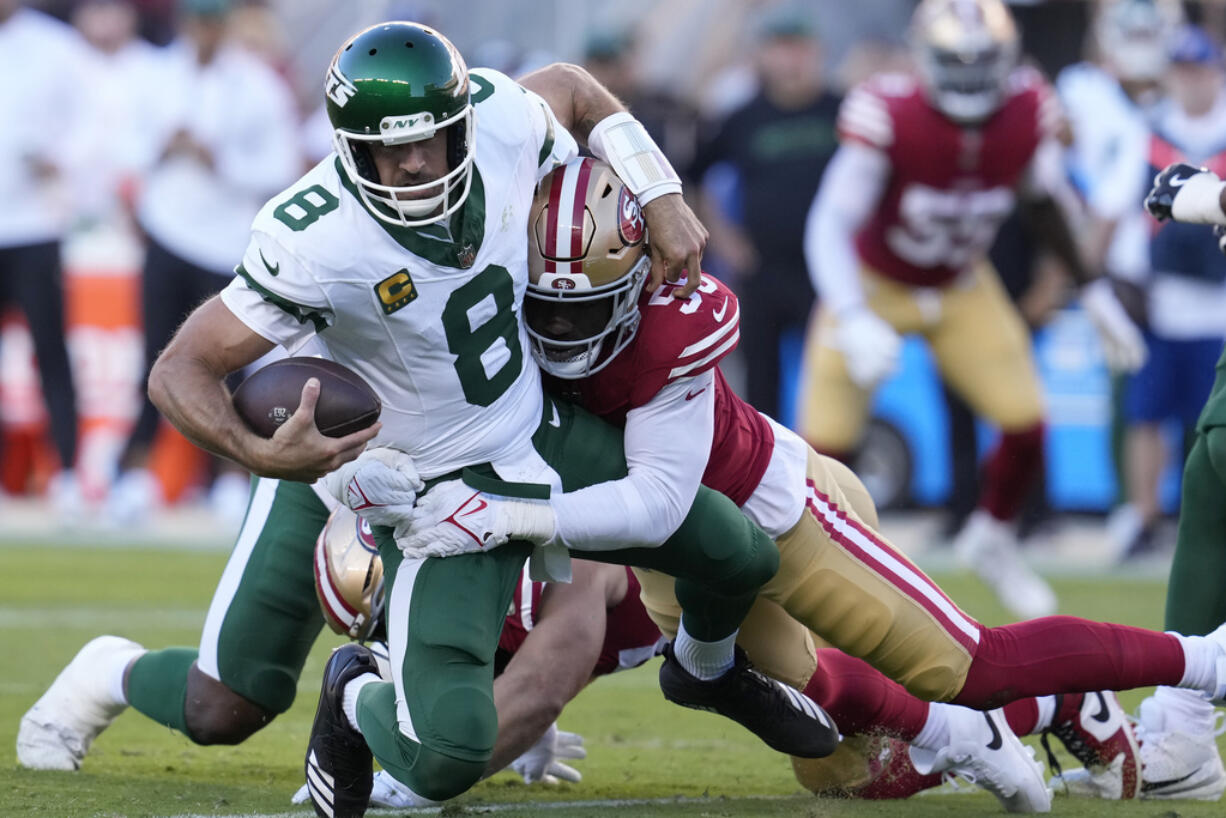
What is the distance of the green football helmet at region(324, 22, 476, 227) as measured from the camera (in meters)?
3.00

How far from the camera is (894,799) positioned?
369cm

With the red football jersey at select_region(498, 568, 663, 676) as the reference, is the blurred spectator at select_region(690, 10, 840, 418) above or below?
below

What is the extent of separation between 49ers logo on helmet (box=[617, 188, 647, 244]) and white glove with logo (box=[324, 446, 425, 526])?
55 centimetres

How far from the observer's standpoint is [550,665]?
345 centimetres

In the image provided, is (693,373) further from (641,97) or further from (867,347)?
(641,97)

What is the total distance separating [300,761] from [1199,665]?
1951 millimetres

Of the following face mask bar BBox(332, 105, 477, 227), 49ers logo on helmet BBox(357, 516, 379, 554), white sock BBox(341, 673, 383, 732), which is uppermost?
face mask bar BBox(332, 105, 477, 227)

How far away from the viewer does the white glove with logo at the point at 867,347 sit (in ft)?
19.4

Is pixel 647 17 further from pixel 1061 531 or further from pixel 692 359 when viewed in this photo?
pixel 692 359

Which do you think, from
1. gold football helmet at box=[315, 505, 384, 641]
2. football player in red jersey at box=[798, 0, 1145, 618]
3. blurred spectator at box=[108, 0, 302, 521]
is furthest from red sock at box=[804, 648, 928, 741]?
blurred spectator at box=[108, 0, 302, 521]

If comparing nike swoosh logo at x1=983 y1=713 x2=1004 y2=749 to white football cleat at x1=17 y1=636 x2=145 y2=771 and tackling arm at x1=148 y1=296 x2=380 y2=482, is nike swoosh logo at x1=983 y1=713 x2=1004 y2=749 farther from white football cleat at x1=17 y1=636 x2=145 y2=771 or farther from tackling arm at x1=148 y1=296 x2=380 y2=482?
white football cleat at x1=17 y1=636 x2=145 y2=771

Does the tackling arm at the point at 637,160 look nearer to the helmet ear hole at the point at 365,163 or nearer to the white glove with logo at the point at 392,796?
the helmet ear hole at the point at 365,163

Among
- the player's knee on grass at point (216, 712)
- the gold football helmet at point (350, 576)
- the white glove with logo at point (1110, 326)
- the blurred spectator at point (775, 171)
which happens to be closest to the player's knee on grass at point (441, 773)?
the gold football helmet at point (350, 576)

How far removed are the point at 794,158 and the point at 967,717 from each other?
5096 millimetres
